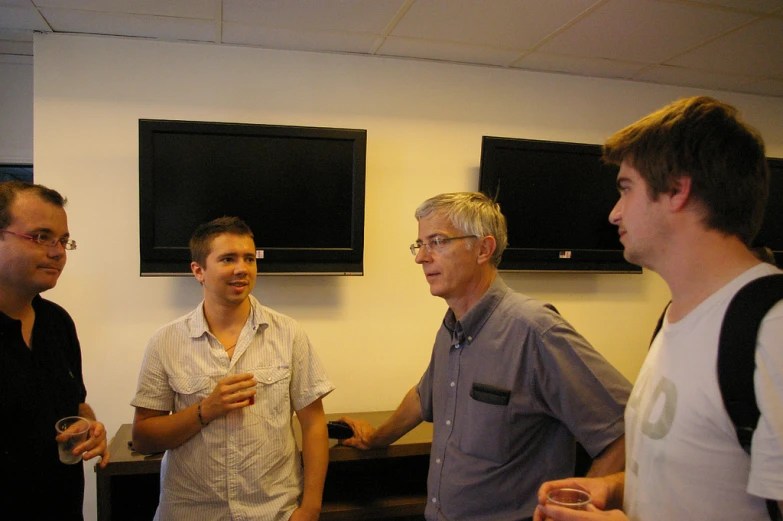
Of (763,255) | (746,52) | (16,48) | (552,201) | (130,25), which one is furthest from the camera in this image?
(552,201)

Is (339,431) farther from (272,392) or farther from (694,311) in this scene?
(694,311)

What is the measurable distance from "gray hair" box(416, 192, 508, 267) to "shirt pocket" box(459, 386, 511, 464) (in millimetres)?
469

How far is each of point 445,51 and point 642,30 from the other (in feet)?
3.17

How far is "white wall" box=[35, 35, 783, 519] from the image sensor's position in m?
2.54

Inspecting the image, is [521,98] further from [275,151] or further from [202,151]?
[202,151]

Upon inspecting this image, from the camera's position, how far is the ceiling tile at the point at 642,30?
226cm

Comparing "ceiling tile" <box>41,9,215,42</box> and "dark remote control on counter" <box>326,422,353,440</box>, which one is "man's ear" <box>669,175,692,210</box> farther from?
"ceiling tile" <box>41,9,215,42</box>

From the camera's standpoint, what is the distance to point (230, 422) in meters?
1.70

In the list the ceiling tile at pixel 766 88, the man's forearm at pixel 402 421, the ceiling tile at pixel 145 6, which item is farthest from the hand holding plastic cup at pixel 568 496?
the ceiling tile at pixel 766 88

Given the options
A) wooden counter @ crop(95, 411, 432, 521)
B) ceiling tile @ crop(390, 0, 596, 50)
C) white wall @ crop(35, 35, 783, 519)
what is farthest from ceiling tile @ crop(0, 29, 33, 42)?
wooden counter @ crop(95, 411, 432, 521)

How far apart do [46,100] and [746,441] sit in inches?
118

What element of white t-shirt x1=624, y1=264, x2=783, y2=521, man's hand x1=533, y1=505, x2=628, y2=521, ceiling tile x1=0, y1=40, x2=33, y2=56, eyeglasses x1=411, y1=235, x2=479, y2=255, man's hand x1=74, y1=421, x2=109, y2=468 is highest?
ceiling tile x1=0, y1=40, x2=33, y2=56

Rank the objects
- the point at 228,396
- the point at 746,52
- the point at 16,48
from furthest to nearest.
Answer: the point at 16,48 < the point at 746,52 < the point at 228,396

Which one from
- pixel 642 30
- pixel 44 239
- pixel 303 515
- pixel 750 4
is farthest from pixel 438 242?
pixel 750 4
